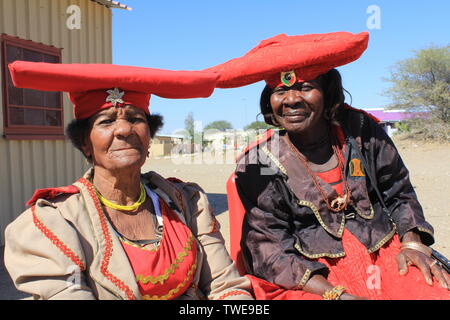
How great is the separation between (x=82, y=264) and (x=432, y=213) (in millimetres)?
6876

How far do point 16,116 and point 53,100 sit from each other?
2.32 feet

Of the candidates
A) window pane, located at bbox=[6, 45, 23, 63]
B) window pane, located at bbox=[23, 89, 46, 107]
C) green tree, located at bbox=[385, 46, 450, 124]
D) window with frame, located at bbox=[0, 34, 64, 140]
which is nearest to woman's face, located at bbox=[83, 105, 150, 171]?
window with frame, located at bbox=[0, 34, 64, 140]

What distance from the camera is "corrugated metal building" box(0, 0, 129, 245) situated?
201 inches

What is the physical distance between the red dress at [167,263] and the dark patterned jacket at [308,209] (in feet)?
1.60

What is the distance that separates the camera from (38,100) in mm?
5645

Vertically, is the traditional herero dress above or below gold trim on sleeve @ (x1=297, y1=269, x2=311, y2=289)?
above

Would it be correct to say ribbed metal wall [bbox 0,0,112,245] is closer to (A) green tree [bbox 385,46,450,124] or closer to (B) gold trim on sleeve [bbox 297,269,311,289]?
(B) gold trim on sleeve [bbox 297,269,311,289]

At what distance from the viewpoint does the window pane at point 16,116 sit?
5.20 metres

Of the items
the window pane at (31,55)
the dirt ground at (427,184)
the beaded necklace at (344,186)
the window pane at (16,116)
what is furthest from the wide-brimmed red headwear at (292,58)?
the window pane at (31,55)

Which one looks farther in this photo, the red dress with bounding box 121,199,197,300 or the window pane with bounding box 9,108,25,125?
the window pane with bounding box 9,108,25,125

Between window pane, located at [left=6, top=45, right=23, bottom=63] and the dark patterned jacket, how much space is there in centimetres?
398

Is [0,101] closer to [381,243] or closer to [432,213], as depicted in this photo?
[381,243]
